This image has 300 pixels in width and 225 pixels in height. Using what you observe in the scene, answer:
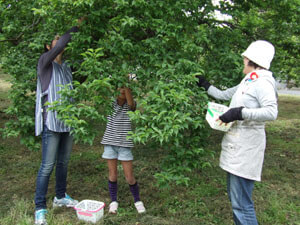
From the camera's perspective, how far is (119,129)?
11.6 ft

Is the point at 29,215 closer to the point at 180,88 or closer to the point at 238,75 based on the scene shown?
the point at 180,88

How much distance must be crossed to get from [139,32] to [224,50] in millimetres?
1054

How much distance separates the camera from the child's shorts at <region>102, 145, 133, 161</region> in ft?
11.5

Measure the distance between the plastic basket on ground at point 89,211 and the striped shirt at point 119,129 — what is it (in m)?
0.81

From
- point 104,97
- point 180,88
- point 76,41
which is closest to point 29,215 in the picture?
point 104,97

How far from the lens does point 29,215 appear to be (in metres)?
3.58

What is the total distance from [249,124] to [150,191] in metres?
2.31

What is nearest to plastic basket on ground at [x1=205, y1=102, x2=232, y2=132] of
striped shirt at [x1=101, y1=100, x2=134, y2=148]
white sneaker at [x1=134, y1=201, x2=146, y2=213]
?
striped shirt at [x1=101, y1=100, x2=134, y2=148]

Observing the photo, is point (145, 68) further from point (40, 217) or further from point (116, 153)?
point (40, 217)

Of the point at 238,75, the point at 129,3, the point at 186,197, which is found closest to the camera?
the point at 129,3

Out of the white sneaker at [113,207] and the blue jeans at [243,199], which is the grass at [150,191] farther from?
the blue jeans at [243,199]

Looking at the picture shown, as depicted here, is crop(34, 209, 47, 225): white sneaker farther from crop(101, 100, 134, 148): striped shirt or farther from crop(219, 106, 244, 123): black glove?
crop(219, 106, 244, 123): black glove

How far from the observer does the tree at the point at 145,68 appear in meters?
2.58

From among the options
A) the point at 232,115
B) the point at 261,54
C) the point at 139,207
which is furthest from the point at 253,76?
the point at 139,207
